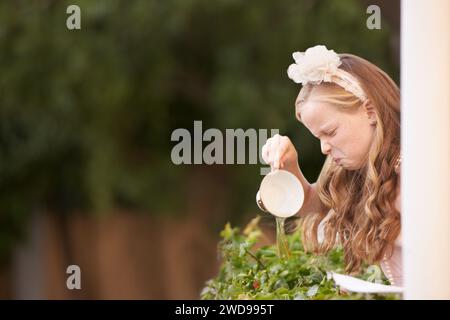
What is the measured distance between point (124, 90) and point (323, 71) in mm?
1861

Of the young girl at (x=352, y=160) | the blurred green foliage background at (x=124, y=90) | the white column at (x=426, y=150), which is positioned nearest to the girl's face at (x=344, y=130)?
the young girl at (x=352, y=160)

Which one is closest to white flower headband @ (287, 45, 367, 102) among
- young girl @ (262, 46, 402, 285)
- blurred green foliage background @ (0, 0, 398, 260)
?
young girl @ (262, 46, 402, 285)

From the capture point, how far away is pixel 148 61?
3100 millimetres

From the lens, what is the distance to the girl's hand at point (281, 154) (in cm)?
125

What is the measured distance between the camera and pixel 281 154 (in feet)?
4.12

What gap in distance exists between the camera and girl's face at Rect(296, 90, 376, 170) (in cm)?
124

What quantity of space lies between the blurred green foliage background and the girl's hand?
131 centimetres

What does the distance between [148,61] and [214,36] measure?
276 millimetres

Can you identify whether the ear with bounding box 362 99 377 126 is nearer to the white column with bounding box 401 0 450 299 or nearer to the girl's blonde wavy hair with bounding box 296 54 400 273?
the girl's blonde wavy hair with bounding box 296 54 400 273

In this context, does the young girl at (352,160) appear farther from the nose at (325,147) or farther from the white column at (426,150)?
the white column at (426,150)

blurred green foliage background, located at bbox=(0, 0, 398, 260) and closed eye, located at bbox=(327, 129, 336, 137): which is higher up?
blurred green foliage background, located at bbox=(0, 0, 398, 260)

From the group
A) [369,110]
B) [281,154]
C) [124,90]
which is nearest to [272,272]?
[281,154]

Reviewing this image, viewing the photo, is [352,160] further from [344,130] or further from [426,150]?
[426,150]
